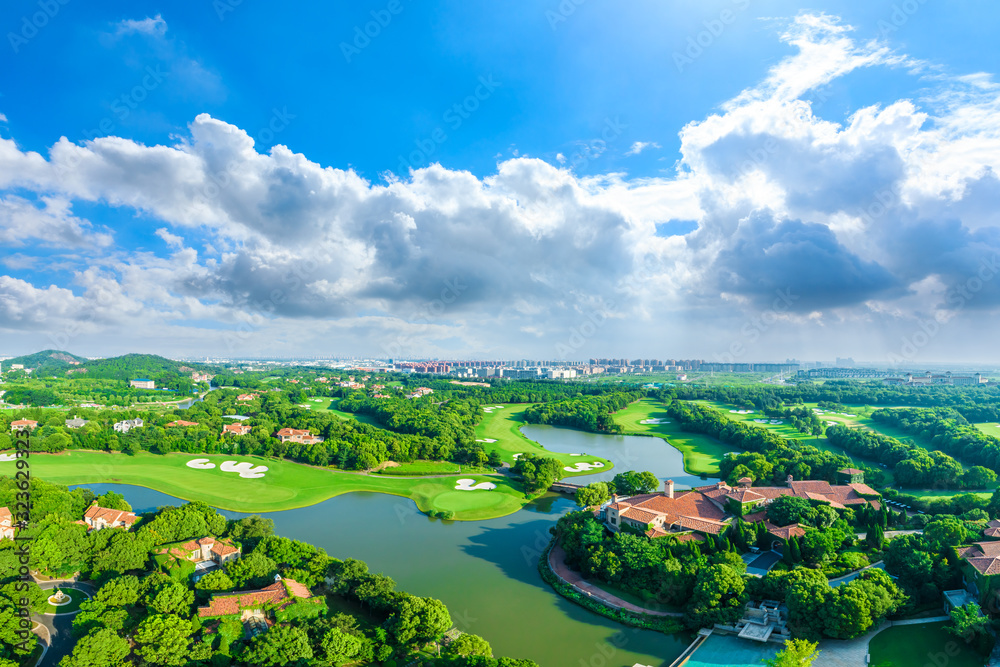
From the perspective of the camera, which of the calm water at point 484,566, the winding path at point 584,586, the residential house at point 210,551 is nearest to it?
the calm water at point 484,566

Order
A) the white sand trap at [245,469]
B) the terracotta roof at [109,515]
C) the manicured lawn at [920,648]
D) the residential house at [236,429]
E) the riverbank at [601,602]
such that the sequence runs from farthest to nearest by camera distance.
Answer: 1. the residential house at [236,429]
2. the white sand trap at [245,469]
3. the terracotta roof at [109,515]
4. the riverbank at [601,602]
5. the manicured lawn at [920,648]

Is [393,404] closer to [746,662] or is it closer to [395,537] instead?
[395,537]

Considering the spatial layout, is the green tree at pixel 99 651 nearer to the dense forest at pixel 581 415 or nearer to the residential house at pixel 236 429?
the residential house at pixel 236 429

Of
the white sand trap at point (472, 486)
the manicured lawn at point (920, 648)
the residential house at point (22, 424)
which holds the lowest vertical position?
the white sand trap at point (472, 486)

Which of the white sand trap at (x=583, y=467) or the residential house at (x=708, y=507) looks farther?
the white sand trap at (x=583, y=467)

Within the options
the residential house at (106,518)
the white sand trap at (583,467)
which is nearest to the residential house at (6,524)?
the residential house at (106,518)

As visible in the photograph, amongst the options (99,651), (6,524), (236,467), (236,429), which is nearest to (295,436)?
(236,429)

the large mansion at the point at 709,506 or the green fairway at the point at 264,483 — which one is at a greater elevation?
the large mansion at the point at 709,506

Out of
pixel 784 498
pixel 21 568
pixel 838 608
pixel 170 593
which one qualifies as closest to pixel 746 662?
pixel 838 608
